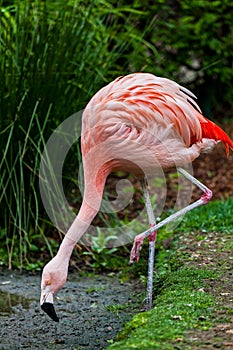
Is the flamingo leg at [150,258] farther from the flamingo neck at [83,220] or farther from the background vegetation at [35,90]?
the background vegetation at [35,90]

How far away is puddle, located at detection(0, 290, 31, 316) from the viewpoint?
4.65 meters

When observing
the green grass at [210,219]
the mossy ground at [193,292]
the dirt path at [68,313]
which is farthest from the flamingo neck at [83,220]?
the green grass at [210,219]

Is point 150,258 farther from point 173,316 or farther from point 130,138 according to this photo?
point 173,316

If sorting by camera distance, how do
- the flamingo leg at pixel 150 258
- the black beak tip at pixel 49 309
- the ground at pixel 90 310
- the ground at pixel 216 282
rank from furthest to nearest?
the flamingo leg at pixel 150 258 → the black beak tip at pixel 49 309 → the ground at pixel 90 310 → the ground at pixel 216 282

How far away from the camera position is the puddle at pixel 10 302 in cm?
465

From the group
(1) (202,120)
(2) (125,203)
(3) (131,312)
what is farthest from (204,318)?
(2) (125,203)

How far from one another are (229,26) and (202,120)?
513 centimetres

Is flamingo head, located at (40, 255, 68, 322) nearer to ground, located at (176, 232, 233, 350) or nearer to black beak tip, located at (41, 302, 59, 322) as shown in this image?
black beak tip, located at (41, 302, 59, 322)

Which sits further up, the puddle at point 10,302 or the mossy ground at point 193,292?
the mossy ground at point 193,292

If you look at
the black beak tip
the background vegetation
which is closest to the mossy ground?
the black beak tip

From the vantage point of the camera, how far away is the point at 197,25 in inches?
358

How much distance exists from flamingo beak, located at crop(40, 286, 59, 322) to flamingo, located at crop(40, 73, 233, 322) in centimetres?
4

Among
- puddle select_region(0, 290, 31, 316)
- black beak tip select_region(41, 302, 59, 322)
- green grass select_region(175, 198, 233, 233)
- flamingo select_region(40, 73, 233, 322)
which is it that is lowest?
puddle select_region(0, 290, 31, 316)

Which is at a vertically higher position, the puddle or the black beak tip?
the black beak tip
